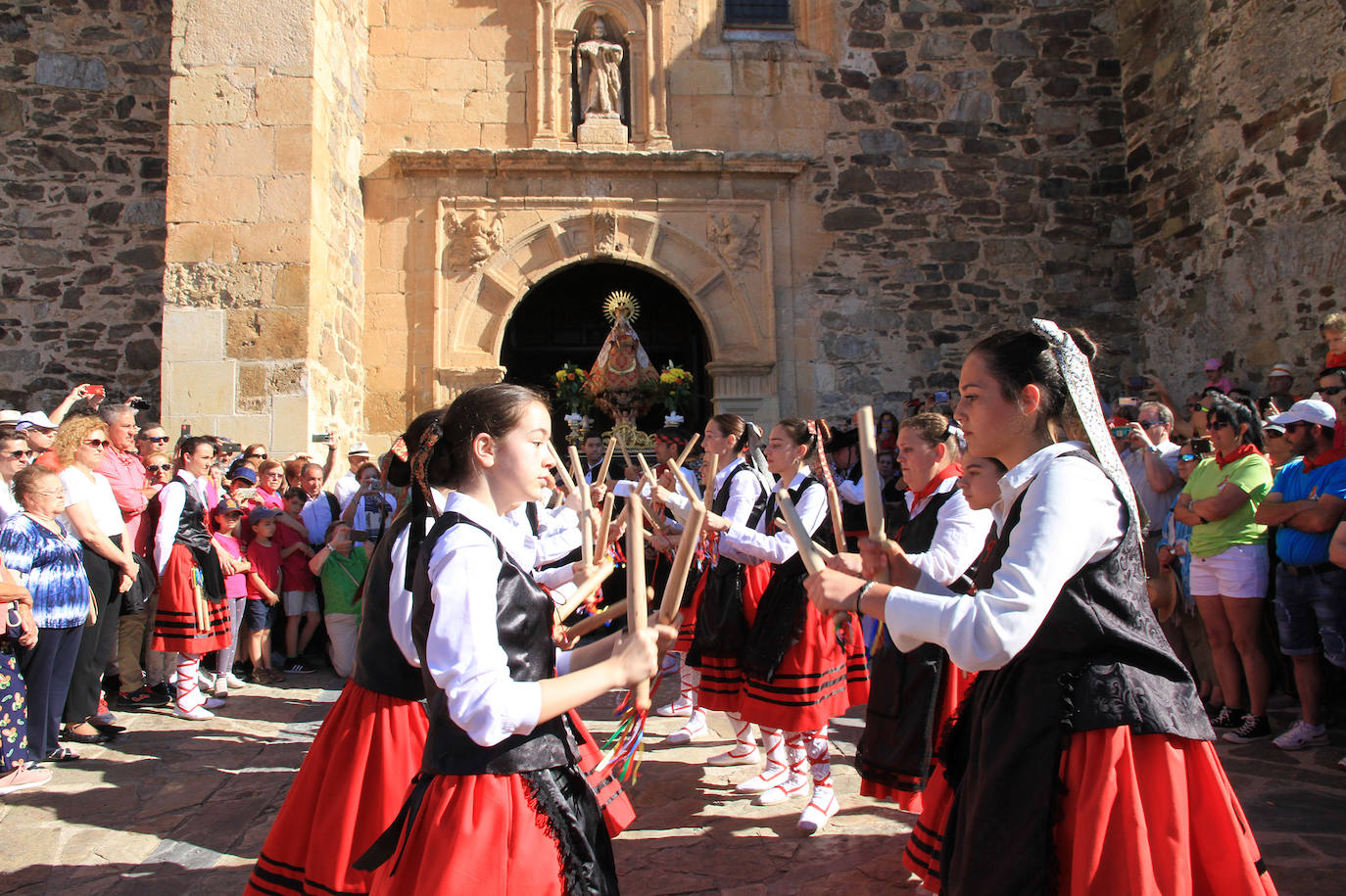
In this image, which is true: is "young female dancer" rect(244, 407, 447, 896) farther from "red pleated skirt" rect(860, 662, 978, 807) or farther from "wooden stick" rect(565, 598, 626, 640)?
"red pleated skirt" rect(860, 662, 978, 807)

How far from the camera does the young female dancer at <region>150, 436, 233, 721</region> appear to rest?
579 centimetres

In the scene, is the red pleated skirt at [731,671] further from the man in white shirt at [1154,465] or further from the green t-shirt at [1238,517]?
the man in white shirt at [1154,465]

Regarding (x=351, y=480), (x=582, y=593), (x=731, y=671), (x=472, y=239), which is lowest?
(x=731, y=671)

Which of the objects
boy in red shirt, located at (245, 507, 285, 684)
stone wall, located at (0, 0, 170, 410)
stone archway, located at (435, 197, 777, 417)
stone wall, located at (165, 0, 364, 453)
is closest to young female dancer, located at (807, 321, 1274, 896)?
boy in red shirt, located at (245, 507, 285, 684)

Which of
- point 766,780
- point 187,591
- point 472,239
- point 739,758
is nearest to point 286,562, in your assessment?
point 187,591

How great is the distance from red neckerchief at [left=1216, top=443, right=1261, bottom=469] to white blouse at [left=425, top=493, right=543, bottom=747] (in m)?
4.73

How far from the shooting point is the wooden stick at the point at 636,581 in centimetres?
162

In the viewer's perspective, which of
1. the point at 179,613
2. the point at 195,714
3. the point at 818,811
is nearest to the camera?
the point at 818,811

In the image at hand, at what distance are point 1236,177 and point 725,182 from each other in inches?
189

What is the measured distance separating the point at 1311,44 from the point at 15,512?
9862 mm

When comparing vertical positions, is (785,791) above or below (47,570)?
below

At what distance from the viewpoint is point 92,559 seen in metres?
5.22

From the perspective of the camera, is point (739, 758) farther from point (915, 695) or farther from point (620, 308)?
point (620, 308)

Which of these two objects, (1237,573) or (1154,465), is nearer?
(1237,573)
